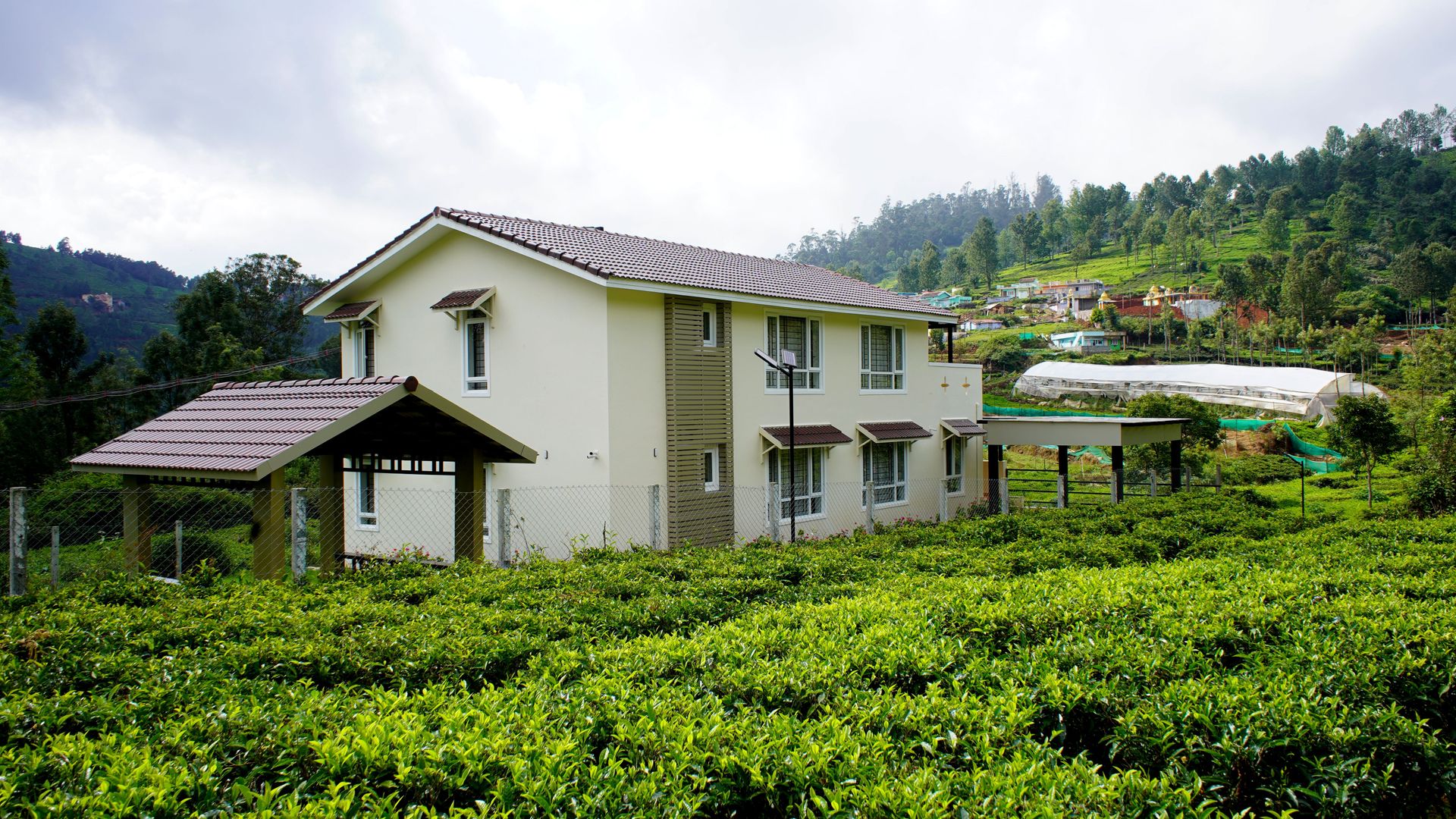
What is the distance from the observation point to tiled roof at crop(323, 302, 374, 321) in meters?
17.1

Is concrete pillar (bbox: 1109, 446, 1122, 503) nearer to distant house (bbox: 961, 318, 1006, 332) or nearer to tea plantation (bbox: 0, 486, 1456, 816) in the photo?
tea plantation (bbox: 0, 486, 1456, 816)

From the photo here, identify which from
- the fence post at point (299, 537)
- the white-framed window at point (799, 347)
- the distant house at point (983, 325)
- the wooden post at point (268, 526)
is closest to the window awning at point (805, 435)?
the white-framed window at point (799, 347)

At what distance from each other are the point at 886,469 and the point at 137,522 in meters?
15.3

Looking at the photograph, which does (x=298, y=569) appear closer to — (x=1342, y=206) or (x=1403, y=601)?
(x=1403, y=601)

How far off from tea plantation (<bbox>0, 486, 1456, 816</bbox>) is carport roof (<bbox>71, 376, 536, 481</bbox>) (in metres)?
1.41

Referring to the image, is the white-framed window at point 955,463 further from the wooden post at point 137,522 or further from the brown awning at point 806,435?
the wooden post at point 137,522

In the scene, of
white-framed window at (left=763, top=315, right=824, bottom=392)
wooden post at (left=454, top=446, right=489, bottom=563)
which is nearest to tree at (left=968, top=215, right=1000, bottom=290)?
white-framed window at (left=763, top=315, right=824, bottom=392)

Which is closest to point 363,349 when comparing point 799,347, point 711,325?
point 711,325

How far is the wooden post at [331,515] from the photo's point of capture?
9578mm

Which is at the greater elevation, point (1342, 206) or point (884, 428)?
point (1342, 206)

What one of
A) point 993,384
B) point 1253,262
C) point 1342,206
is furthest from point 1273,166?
point 993,384

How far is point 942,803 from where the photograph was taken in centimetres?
297

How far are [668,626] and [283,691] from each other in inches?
105

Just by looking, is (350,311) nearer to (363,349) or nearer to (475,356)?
(363,349)
